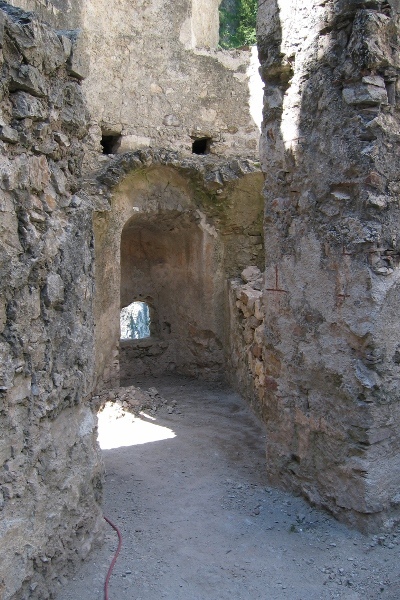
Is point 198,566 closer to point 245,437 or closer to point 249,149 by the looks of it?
point 245,437

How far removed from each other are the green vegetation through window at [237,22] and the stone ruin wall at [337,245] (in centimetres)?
1268

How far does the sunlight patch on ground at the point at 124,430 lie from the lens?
5.51 metres

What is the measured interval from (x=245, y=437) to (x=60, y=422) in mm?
2887

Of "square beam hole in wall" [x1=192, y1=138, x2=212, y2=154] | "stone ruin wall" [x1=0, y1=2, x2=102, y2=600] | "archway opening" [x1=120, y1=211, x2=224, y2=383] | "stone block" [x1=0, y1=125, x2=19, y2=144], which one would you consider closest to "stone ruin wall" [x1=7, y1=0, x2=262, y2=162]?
"square beam hole in wall" [x1=192, y1=138, x2=212, y2=154]

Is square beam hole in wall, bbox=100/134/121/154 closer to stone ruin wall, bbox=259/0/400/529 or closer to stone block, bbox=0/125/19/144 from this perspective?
stone ruin wall, bbox=259/0/400/529

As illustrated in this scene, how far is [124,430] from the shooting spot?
5902mm

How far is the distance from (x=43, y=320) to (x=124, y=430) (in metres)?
3.32

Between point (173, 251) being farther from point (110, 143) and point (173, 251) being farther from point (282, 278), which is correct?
point (282, 278)

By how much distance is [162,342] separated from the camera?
8.40 metres

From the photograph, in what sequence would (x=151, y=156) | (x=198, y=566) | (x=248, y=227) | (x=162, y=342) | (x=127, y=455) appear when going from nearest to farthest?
(x=198, y=566) → (x=127, y=455) → (x=151, y=156) → (x=248, y=227) → (x=162, y=342)

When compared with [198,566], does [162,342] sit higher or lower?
higher

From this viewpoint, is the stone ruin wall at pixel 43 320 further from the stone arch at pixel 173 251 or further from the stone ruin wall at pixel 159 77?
the stone ruin wall at pixel 159 77

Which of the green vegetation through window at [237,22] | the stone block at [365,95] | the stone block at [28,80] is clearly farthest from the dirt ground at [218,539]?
the green vegetation through window at [237,22]

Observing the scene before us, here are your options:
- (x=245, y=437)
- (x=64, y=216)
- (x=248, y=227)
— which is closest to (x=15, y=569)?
(x=64, y=216)
